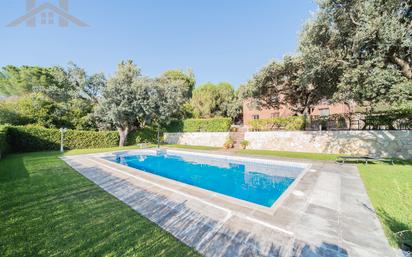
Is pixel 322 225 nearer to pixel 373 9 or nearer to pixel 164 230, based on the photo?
pixel 164 230

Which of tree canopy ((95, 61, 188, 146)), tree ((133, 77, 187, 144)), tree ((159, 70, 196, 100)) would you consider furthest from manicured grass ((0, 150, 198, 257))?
tree ((159, 70, 196, 100))

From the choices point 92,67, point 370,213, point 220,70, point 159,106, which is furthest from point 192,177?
point 220,70

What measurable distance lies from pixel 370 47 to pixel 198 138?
1643cm

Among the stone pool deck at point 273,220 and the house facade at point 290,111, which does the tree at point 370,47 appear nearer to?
Result: the stone pool deck at point 273,220

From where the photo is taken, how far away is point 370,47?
26.0ft

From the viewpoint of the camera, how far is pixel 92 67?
23203 millimetres

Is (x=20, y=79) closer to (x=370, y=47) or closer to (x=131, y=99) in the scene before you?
(x=131, y=99)

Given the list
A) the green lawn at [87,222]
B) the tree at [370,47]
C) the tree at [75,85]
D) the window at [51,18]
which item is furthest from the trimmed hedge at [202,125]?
the window at [51,18]

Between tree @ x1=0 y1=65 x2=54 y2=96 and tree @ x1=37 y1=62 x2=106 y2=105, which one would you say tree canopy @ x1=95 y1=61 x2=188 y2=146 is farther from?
tree @ x1=0 y1=65 x2=54 y2=96

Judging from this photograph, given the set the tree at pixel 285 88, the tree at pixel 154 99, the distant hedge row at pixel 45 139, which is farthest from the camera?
the tree at pixel 154 99

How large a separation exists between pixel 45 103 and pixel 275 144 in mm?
23484

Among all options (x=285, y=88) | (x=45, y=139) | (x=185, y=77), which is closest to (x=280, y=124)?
(x=285, y=88)

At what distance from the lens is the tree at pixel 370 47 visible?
22.8 ft

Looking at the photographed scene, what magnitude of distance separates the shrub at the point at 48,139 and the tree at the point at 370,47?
65.7 ft
